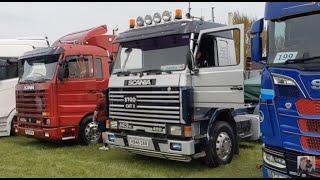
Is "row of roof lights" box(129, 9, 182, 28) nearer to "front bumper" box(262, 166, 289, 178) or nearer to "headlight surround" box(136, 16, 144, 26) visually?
"headlight surround" box(136, 16, 144, 26)

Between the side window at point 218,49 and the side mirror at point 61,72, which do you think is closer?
the side window at point 218,49

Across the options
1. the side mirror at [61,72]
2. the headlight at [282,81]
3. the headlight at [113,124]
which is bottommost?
the headlight at [113,124]

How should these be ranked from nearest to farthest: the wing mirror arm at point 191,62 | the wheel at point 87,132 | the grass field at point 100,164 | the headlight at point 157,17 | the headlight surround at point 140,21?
the wing mirror arm at point 191,62, the grass field at point 100,164, the headlight at point 157,17, the headlight surround at point 140,21, the wheel at point 87,132

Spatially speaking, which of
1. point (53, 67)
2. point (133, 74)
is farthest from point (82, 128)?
point (133, 74)

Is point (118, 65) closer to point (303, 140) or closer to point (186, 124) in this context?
point (186, 124)


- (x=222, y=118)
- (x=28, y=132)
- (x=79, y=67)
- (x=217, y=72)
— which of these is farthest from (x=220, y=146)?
(x=28, y=132)

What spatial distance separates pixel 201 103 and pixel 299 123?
262cm

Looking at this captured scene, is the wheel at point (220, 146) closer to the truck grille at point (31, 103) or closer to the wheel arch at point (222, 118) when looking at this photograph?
the wheel arch at point (222, 118)

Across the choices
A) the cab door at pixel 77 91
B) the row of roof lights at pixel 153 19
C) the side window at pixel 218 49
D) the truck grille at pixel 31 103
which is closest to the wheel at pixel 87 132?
the cab door at pixel 77 91

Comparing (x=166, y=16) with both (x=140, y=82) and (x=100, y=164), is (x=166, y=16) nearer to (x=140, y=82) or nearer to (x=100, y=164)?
(x=140, y=82)

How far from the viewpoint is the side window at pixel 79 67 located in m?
11.1

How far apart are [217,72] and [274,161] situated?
240 cm

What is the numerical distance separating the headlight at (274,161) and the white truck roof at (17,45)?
10.1m

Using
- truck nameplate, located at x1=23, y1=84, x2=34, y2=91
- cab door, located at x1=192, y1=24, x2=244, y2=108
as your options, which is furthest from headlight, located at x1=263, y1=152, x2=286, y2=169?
truck nameplate, located at x1=23, y1=84, x2=34, y2=91
